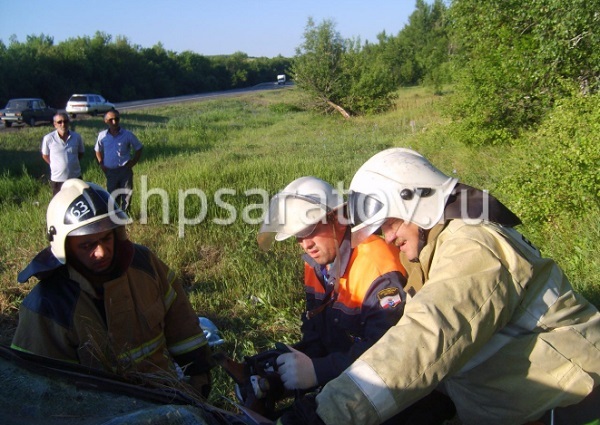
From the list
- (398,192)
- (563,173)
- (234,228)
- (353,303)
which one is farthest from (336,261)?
(234,228)

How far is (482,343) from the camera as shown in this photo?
5.61ft

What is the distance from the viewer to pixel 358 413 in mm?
1569

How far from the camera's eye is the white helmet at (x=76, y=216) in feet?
8.08

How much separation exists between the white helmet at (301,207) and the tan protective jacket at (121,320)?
0.63 metres

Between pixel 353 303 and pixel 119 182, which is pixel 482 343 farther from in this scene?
pixel 119 182

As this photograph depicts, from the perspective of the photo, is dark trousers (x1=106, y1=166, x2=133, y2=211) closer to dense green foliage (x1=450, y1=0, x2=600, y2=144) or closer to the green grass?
the green grass

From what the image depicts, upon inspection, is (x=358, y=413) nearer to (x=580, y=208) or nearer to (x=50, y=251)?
(x=50, y=251)

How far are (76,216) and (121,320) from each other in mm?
513

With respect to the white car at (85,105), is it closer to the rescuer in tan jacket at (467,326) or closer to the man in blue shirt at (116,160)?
the man in blue shirt at (116,160)

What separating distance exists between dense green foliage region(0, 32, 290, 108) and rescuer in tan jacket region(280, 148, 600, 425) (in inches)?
1812

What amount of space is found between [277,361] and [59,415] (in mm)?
1028

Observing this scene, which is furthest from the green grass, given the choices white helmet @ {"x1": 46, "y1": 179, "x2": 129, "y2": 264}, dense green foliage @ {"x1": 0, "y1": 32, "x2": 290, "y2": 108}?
dense green foliage @ {"x1": 0, "y1": 32, "x2": 290, "y2": 108}

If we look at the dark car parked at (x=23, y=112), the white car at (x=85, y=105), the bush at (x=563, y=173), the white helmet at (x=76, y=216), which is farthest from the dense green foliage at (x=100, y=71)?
→ the white helmet at (x=76, y=216)

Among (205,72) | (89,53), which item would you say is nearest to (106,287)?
(89,53)
